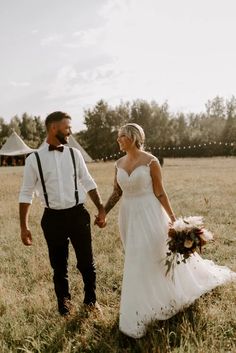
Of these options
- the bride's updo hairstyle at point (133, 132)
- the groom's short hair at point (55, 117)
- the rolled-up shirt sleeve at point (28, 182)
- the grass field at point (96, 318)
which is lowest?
the grass field at point (96, 318)

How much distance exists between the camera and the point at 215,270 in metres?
6.22

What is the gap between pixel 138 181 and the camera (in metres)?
5.12

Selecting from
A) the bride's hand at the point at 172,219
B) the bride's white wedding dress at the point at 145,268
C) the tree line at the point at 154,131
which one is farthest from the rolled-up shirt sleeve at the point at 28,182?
the tree line at the point at 154,131

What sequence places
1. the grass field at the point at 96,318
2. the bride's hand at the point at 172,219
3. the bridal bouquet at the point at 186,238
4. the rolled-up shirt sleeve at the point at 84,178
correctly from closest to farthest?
the grass field at the point at 96,318
the bridal bouquet at the point at 186,238
the bride's hand at the point at 172,219
the rolled-up shirt sleeve at the point at 84,178

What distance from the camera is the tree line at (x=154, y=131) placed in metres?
69.7

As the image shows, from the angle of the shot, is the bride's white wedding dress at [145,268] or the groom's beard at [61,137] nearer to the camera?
the bride's white wedding dress at [145,268]

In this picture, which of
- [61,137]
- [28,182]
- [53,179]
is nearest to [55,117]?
[61,137]

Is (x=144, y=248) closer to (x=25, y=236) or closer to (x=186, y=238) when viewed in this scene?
(x=186, y=238)

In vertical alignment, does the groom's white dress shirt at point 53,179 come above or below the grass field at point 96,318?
above

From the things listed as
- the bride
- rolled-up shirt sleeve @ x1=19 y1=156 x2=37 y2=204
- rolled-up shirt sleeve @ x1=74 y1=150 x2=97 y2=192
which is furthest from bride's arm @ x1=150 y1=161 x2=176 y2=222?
rolled-up shirt sleeve @ x1=19 y1=156 x2=37 y2=204

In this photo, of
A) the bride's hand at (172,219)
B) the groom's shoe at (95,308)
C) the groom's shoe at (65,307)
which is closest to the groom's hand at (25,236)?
the groom's shoe at (65,307)

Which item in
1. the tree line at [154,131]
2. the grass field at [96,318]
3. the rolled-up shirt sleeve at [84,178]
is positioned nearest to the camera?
the grass field at [96,318]

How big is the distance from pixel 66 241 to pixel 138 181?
1208 millimetres

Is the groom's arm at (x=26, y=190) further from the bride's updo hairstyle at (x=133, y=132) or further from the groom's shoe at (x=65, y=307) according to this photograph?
the bride's updo hairstyle at (x=133, y=132)
